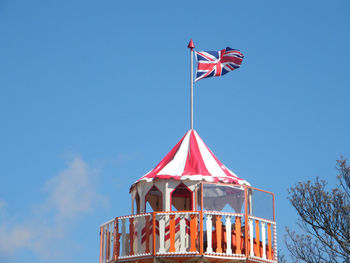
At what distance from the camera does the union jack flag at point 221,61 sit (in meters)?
27.5

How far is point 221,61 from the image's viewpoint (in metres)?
27.6

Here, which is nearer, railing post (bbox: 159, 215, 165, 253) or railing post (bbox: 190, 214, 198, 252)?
railing post (bbox: 190, 214, 198, 252)

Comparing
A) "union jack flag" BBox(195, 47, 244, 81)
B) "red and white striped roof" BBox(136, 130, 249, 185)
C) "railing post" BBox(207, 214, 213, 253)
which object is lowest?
"railing post" BBox(207, 214, 213, 253)

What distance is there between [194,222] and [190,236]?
40 cm

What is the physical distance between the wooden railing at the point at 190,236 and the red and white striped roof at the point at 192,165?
135 centimetres

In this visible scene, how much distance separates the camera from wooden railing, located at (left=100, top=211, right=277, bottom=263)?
22.7 meters

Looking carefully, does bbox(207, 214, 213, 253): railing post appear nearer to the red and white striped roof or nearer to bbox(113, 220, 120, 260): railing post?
the red and white striped roof

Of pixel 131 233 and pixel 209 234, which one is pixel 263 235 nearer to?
pixel 209 234

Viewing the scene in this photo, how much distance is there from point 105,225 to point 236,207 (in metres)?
4.01

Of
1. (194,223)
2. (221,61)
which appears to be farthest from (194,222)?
(221,61)

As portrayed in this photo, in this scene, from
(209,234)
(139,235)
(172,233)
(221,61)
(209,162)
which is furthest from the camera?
(221,61)

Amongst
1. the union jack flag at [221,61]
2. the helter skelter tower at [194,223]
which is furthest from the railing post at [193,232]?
the union jack flag at [221,61]

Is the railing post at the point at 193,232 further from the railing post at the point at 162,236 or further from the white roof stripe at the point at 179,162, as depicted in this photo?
the white roof stripe at the point at 179,162

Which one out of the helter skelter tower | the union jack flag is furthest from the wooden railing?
the union jack flag
